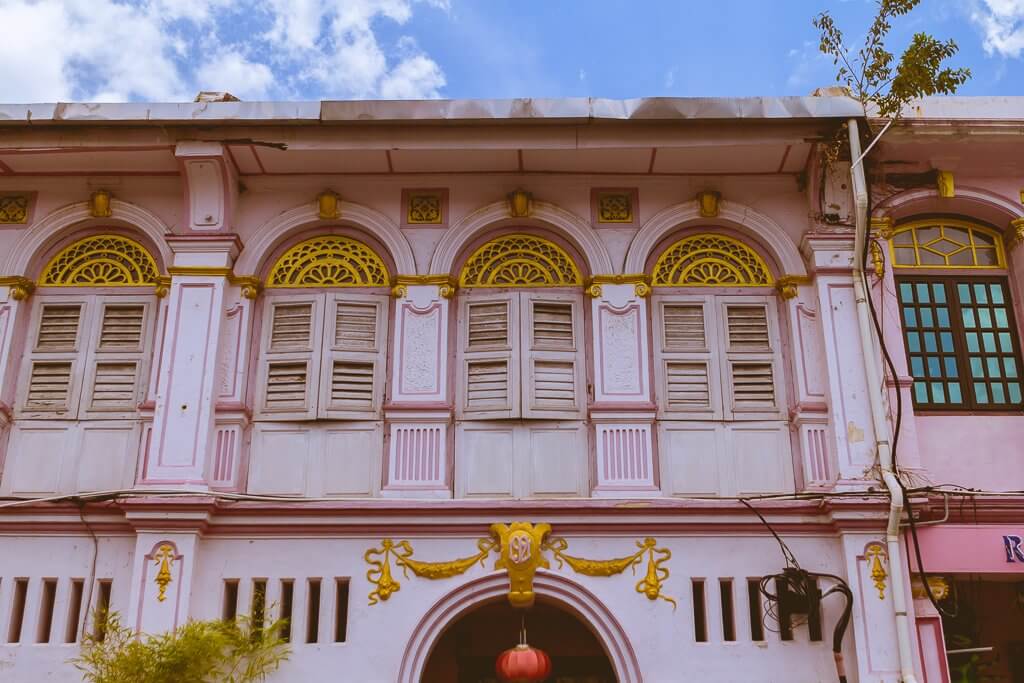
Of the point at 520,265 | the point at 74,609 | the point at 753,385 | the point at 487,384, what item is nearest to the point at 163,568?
the point at 74,609

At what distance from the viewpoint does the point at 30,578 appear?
857 centimetres

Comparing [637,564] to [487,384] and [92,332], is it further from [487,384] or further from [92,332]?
[92,332]

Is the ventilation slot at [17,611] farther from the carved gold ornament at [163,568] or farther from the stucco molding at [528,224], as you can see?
the stucco molding at [528,224]

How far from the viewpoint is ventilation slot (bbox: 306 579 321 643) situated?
844 cm

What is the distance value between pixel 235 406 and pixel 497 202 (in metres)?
2.96

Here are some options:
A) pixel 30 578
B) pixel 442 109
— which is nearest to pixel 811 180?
pixel 442 109

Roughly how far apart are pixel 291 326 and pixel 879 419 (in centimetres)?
505

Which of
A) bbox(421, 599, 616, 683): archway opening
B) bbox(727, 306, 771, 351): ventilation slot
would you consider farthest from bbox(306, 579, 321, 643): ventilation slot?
bbox(727, 306, 771, 351): ventilation slot

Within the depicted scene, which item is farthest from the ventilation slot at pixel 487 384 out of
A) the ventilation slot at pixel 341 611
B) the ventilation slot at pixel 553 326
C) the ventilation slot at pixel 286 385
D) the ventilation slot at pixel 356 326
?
the ventilation slot at pixel 341 611

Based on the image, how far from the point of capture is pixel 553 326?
31.4ft

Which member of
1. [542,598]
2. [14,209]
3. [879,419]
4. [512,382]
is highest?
[14,209]

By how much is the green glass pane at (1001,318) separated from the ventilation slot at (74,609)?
8.12 meters

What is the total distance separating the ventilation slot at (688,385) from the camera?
930 cm

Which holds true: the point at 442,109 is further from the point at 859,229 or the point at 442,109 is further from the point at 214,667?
the point at 214,667
